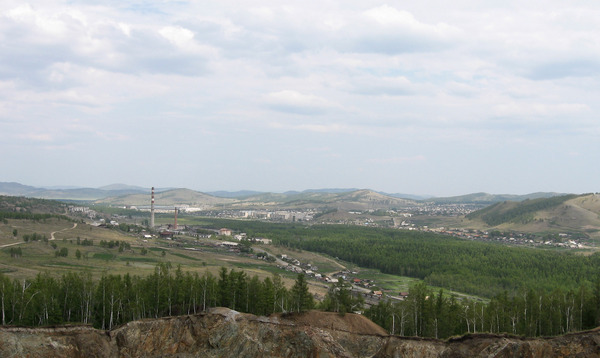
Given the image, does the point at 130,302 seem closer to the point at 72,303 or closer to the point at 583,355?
the point at 72,303

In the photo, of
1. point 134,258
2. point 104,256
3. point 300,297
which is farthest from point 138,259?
point 300,297

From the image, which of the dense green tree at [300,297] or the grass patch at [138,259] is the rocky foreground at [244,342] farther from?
the grass patch at [138,259]

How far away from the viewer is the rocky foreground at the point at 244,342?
34688mm

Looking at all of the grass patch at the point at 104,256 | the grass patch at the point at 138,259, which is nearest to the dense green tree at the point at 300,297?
the grass patch at the point at 138,259

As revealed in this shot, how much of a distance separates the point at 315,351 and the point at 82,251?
11426cm

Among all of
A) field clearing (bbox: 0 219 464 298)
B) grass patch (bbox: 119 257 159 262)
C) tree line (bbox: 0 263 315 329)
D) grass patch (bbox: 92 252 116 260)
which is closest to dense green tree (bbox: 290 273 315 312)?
tree line (bbox: 0 263 315 329)

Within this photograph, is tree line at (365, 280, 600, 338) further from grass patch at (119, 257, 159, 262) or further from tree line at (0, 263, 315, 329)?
grass patch at (119, 257, 159, 262)

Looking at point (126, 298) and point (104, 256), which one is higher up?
point (126, 298)

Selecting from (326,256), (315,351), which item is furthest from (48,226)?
(315,351)

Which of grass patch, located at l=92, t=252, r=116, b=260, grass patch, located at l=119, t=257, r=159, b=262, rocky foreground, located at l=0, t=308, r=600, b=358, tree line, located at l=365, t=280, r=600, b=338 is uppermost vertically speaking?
rocky foreground, located at l=0, t=308, r=600, b=358

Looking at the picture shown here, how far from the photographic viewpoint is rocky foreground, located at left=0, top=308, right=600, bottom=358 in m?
34.7

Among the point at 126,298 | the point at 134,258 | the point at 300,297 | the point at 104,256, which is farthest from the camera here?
the point at 134,258

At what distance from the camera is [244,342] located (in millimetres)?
39344

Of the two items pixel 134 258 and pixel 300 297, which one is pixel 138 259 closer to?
pixel 134 258
